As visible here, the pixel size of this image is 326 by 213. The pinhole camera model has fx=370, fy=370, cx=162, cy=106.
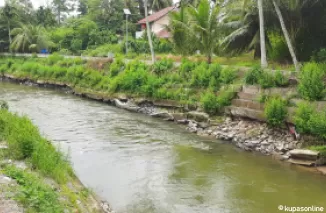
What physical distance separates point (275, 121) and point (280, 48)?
271 inches

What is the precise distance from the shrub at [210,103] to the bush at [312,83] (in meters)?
4.70

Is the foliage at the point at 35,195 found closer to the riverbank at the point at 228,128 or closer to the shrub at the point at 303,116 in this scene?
the riverbank at the point at 228,128

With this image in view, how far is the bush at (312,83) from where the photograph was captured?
14.1 m

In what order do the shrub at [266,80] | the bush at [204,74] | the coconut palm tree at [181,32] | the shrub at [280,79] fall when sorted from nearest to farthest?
the shrub at [280,79] < the shrub at [266,80] < the bush at [204,74] < the coconut palm tree at [181,32]

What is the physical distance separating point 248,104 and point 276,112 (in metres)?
2.23

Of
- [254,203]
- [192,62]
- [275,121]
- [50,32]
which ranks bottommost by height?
[254,203]

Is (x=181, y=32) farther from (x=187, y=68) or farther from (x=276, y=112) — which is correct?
(x=276, y=112)

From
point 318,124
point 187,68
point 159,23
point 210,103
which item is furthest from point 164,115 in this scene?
point 159,23

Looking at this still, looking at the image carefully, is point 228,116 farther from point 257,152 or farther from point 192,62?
point 192,62

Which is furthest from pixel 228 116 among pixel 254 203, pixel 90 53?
pixel 90 53

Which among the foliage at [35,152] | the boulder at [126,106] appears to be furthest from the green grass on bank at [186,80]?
the foliage at [35,152]

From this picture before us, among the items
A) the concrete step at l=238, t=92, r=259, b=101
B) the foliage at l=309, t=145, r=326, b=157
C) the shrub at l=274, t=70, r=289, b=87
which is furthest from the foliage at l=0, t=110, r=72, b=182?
the shrub at l=274, t=70, r=289, b=87

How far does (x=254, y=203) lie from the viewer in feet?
32.9

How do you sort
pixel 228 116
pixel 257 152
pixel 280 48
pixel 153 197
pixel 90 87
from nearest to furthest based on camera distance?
1. pixel 153 197
2. pixel 257 152
3. pixel 228 116
4. pixel 280 48
5. pixel 90 87
